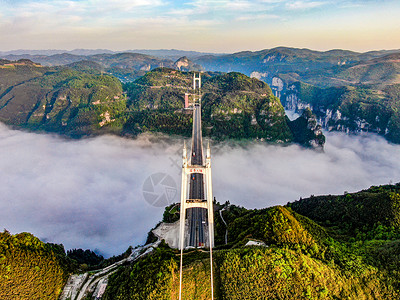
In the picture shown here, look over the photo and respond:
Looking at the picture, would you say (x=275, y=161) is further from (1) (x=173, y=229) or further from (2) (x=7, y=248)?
(2) (x=7, y=248)

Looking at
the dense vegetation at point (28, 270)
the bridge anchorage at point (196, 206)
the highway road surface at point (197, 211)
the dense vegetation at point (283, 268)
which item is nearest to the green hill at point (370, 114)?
the highway road surface at point (197, 211)

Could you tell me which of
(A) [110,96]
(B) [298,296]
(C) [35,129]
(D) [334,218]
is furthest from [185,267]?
(C) [35,129]

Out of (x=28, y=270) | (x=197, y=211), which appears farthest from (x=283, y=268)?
(x=28, y=270)

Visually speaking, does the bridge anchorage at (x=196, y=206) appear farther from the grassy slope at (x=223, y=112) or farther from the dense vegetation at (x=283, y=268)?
the grassy slope at (x=223, y=112)

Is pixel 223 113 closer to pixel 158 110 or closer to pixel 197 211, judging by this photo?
pixel 158 110

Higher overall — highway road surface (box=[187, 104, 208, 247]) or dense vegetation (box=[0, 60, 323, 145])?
dense vegetation (box=[0, 60, 323, 145])

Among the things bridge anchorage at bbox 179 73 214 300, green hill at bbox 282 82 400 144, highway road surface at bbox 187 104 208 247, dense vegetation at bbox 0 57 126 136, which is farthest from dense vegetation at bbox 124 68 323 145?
green hill at bbox 282 82 400 144

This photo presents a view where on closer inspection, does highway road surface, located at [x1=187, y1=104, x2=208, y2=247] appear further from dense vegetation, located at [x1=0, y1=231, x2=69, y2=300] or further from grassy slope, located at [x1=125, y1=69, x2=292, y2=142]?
grassy slope, located at [x1=125, y1=69, x2=292, y2=142]
